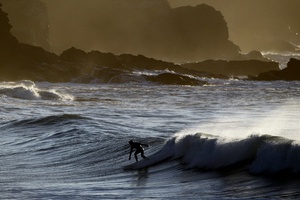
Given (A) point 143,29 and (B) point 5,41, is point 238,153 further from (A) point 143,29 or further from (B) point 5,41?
(A) point 143,29

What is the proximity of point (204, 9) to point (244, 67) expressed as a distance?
216 ft

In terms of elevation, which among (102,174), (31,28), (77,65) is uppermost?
(31,28)

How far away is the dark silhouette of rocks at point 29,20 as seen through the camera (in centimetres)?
12463

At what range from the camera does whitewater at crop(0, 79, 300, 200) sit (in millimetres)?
14969

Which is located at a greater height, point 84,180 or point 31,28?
point 31,28

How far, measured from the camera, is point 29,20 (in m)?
127

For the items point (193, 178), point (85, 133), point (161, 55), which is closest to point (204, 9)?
point (161, 55)

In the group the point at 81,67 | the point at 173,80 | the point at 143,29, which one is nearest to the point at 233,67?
the point at 81,67

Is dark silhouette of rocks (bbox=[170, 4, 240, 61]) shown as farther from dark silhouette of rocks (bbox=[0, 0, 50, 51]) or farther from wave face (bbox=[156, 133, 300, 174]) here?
wave face (bbox=[156, 133, 300, 174])

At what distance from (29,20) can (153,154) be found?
109320mm

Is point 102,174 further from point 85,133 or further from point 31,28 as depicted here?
point 31,28

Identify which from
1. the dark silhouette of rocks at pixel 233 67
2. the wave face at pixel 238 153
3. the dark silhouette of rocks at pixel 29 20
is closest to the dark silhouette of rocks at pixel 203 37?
the dark silhouette of rocks at pixel 29 20

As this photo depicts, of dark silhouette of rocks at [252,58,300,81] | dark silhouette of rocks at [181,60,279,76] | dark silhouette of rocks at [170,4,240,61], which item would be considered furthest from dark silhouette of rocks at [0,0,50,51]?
dark silhouette of rocks at [252,58,300,81]

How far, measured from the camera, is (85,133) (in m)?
27.7
